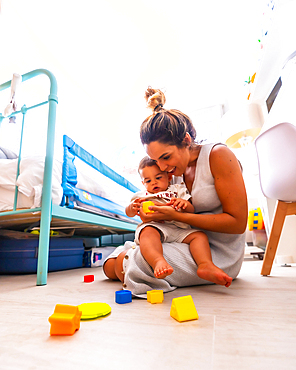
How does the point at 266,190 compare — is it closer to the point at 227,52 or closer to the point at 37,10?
the point at 227,52

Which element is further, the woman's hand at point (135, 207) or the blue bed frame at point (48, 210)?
the blue bed frame at point (48, 210)

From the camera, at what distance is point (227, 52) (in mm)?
2848

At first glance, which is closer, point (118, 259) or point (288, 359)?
point (288, 359)

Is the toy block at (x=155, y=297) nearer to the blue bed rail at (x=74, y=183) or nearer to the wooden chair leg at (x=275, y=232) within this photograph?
the wooden chair leg at (x=275, y=232)

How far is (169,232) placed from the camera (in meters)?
0.91

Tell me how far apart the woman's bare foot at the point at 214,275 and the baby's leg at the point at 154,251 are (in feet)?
0.36

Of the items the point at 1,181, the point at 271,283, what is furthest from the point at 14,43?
the point at 271,283

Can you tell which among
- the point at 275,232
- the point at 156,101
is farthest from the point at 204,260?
the point at 156,101

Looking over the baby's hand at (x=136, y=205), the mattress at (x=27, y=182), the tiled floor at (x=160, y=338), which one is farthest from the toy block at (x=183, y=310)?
the mattress at (x=27, y=182)

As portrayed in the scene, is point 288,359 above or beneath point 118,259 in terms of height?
beneath

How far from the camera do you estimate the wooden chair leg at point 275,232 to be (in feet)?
3.64

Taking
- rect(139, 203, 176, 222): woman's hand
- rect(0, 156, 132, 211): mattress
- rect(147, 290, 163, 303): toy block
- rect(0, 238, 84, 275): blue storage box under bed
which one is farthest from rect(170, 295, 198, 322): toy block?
rect(0, 238, 84, 275): blue storage box under bed

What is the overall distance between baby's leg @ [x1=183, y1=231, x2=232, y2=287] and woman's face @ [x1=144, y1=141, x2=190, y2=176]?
0.26 metres

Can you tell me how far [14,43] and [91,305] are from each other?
2806mm
